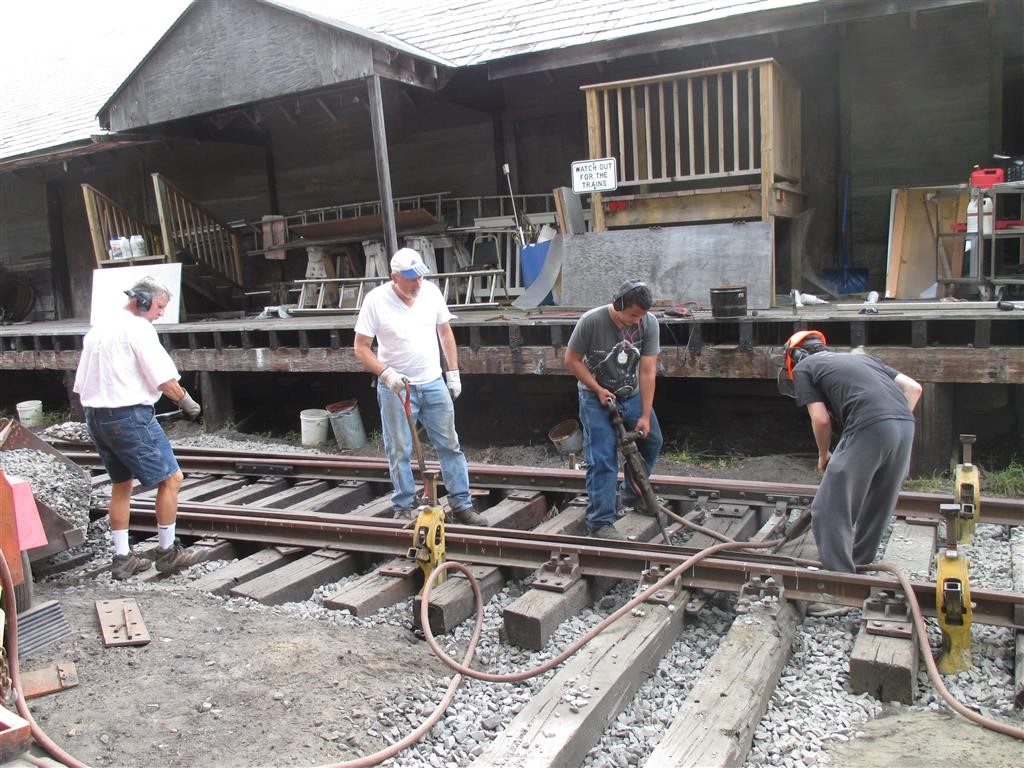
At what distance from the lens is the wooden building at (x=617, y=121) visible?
8375mm

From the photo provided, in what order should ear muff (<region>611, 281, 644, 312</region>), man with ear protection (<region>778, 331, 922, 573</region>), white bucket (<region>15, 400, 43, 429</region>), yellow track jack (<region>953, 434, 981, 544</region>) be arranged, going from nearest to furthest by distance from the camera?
man with ear protection (<region>778, 331, 922, 573</region>) → yellow track jack (<region>953, 434, 981, 544</region>) → ear muff (<region>611, 281, 644, 312</region>) → white bucket (<region>15, 400, 43, 429</region>)

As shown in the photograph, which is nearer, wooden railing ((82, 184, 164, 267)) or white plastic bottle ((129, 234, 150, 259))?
white plastic bottle ((129, 234, 150, 259))

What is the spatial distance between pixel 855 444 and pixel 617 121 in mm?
6460

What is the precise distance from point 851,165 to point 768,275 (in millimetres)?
2562

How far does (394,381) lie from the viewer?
5352 millimetres

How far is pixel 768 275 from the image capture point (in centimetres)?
830

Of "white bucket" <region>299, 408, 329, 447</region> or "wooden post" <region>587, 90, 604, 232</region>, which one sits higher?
"wooden post" <region>587, 90, 604, 232</region>

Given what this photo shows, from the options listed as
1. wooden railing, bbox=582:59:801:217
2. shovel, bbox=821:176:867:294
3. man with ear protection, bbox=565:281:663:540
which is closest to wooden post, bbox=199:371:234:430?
wooden railing, bbox=582:59:801:217

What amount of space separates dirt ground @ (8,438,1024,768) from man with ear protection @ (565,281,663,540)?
5.39 ft

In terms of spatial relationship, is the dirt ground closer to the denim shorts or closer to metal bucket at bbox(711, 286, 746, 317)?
the denim shorts

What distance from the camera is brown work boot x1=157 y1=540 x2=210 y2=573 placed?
5227mm

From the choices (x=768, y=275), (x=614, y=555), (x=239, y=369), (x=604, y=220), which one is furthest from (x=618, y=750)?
(x=239, y=369)

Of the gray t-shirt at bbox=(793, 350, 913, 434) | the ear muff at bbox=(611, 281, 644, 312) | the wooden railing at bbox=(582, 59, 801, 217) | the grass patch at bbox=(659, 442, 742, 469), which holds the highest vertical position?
the wooden railing at bbox=(582, 59, 801, 217)

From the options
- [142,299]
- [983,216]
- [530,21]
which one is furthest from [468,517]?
[530,21]
